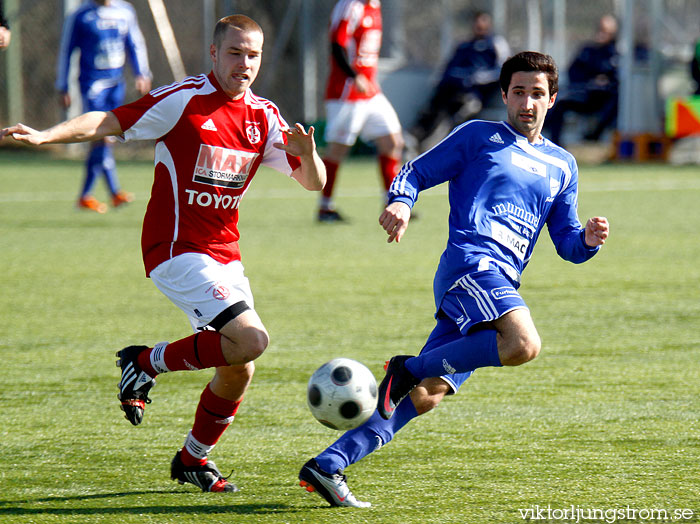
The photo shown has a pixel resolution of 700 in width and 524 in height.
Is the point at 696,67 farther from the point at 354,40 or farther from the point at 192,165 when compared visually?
the point at 192,165

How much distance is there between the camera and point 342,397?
3266 millimetres

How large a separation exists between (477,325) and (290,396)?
142 centimetres

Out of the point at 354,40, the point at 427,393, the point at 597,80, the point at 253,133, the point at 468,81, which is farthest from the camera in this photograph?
the point at 468,81

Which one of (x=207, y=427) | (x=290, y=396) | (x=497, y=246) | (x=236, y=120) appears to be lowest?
(x=290, y=396)

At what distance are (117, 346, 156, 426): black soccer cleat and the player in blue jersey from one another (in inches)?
25.5

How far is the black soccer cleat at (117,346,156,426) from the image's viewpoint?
11.7 ft

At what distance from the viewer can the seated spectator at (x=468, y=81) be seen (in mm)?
17609

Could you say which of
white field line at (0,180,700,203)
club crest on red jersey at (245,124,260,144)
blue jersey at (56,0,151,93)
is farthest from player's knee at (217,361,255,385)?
white field line at (0,180,700,203)

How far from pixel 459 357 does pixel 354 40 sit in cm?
750

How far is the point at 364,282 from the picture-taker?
24.2 ft

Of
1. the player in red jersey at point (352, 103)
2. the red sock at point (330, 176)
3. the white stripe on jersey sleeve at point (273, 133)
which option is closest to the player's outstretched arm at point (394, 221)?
the white stripe on jersey sleeve at point (273, 133)

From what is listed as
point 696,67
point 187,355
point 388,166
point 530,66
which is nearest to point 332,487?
point 187,355

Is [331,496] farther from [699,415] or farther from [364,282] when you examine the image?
[364,282]

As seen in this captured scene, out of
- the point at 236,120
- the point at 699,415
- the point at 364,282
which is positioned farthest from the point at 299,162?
the point at 364,282
